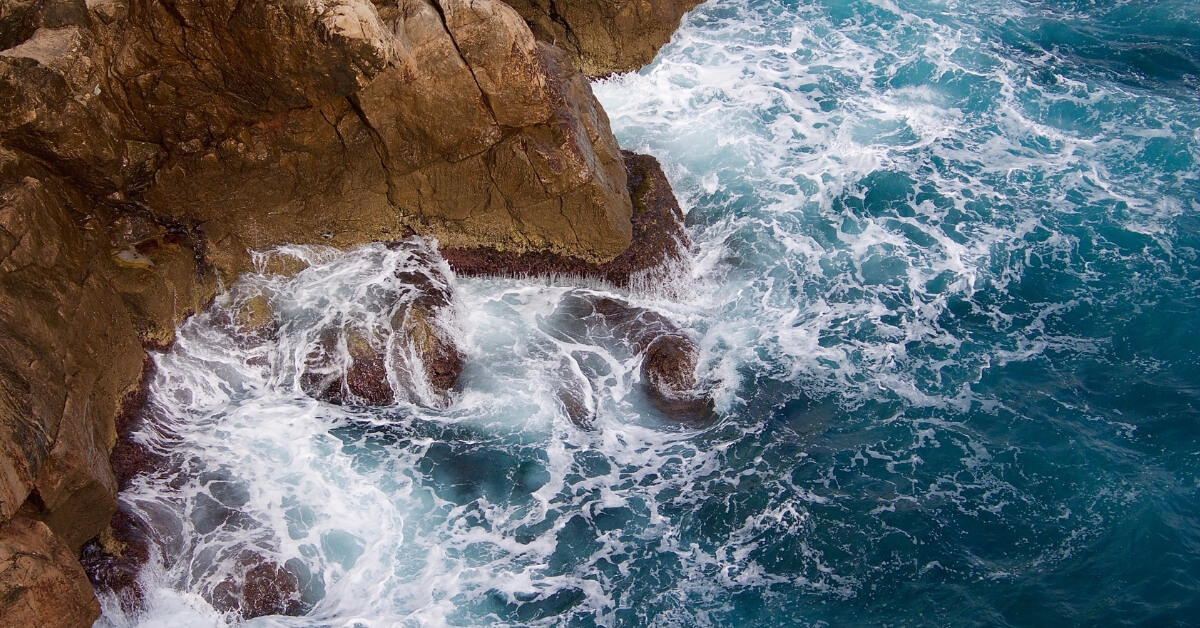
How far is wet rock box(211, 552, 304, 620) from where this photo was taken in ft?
36.2

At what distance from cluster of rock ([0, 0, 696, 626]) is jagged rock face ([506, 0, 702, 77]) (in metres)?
5.28

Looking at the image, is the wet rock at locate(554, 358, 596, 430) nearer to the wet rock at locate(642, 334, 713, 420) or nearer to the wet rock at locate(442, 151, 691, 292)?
the wet rock at locate(642, 334, 713, 420)

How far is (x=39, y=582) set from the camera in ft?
30.5

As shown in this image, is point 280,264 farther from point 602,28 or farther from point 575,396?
point 602,28

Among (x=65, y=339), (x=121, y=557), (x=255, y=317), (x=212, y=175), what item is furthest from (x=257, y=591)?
(x=212, y=175)

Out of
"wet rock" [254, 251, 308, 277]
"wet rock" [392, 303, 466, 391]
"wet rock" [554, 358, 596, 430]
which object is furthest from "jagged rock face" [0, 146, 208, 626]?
"wet rock" [554, 358, 596, 430]

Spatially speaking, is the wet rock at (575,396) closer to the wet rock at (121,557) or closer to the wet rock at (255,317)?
the wet rock at (255,317)

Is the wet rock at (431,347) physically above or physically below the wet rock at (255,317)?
below

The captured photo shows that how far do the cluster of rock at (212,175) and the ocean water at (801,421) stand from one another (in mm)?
794

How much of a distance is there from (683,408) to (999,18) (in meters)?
15.5

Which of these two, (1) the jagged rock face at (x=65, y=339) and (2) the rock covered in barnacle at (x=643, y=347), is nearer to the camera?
Answer: (1) the jagged rock face at (x=65, y=339)

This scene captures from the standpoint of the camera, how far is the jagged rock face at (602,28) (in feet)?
63.9

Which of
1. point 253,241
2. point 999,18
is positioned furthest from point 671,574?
point 999,18

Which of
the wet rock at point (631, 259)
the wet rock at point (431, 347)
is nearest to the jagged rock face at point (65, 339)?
the wet rock at point (431, 347)
